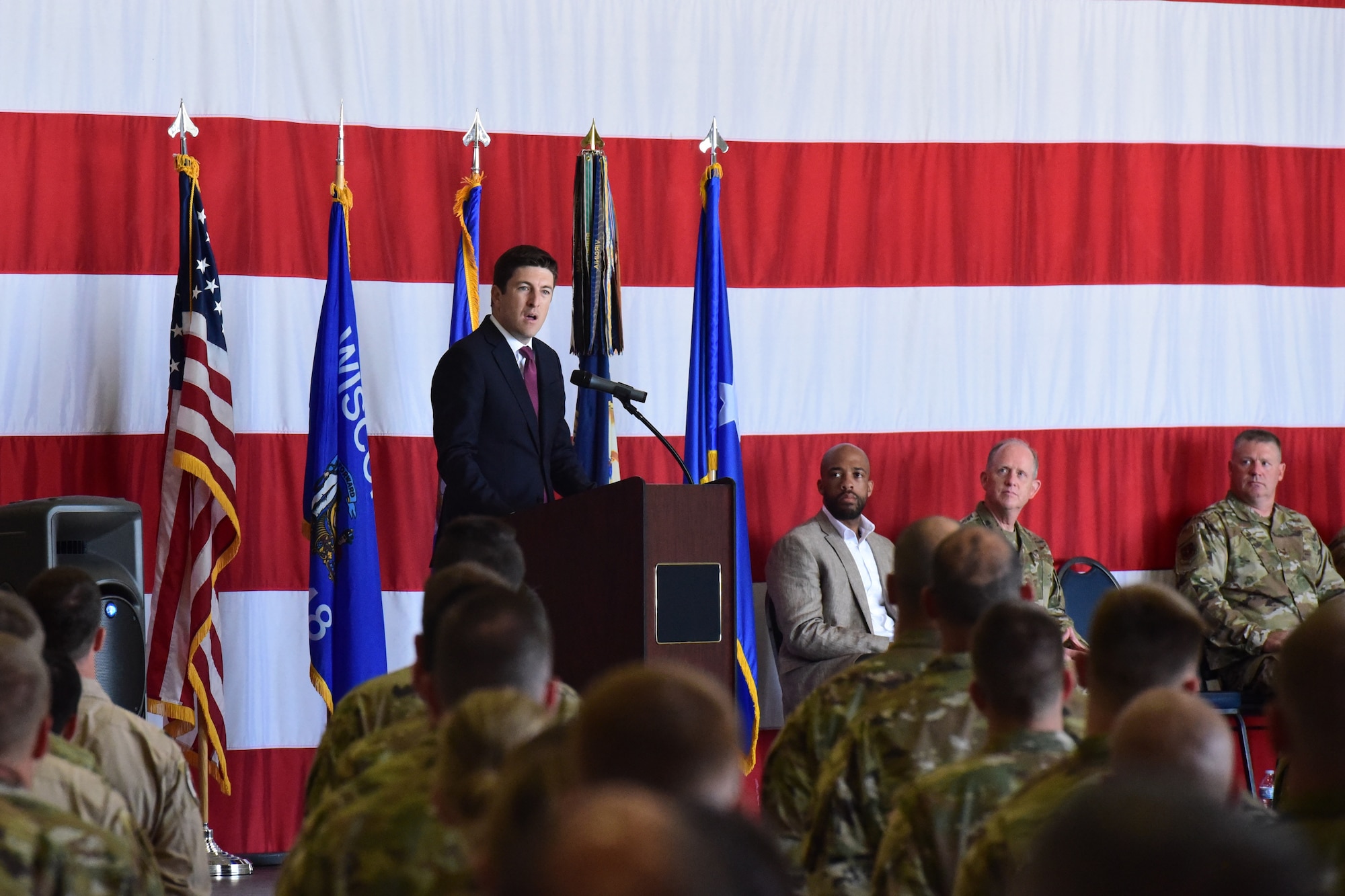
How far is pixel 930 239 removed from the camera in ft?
18.9

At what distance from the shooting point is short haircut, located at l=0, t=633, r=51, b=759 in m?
1.61

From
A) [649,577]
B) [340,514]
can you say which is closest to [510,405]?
[340,514]

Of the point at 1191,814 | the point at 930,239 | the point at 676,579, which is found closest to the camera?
the point at 1191,814

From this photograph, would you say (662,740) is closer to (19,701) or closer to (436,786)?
(436,786)

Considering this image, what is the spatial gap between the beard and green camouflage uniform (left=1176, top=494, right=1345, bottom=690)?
1.29 metres

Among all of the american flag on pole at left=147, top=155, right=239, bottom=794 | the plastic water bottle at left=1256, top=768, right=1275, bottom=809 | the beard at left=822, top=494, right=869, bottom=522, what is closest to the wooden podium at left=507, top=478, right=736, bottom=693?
the american flag on pole at left=147, top=155, right=239, bottom=794

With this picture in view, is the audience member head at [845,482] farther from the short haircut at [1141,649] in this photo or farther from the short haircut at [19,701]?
the short haircut at [19,701]

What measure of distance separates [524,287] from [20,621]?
220cm

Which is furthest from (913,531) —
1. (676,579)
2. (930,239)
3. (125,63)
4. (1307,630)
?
(125,63)

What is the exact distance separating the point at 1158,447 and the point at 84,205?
13.1 feet

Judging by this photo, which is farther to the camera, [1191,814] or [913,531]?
[913,531]

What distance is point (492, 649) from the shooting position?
5.68 feet

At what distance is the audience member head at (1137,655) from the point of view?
1854 millimetres

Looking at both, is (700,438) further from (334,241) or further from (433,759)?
(433,759)
